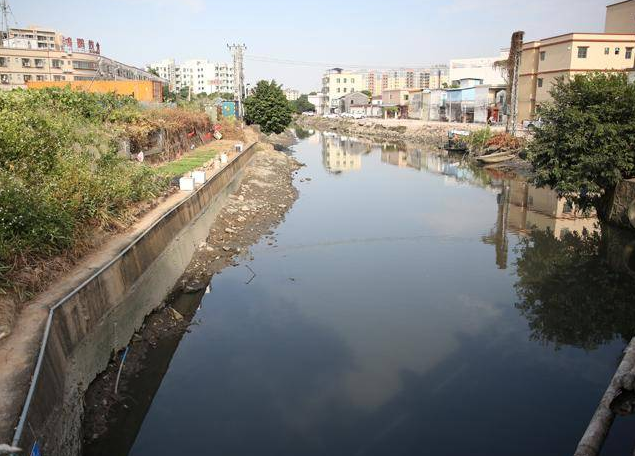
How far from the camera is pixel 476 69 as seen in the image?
3568 inches

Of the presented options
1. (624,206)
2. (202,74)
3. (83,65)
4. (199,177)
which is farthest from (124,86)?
(202,74)

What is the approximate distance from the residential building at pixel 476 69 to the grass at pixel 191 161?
61.9m

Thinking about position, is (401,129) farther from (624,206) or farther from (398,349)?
(398,349)

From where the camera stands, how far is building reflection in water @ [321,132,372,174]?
42594 millimetres

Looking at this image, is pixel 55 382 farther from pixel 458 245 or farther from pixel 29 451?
pixel 458 245

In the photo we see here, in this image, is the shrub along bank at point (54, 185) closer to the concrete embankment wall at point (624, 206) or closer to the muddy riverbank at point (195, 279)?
the muddy riverbank at point (195, 279)

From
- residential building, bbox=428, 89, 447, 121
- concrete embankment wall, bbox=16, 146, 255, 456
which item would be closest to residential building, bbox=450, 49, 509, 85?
residential building, bbox=428, 89, 447, 121

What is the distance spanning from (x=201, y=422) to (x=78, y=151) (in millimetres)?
9434

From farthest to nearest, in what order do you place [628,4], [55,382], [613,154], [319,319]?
1. [628,4]
2. [613,154]
3. [319,319]
4. [55,382]

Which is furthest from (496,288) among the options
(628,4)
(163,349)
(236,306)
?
(628,4)

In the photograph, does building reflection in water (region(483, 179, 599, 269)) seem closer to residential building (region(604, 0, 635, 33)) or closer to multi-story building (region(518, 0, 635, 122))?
multi-story building (region(518, 0, 635, 122))

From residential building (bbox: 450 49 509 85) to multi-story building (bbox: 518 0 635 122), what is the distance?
32.3 m

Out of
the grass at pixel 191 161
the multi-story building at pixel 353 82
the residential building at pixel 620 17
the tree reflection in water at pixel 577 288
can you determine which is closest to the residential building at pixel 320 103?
the multi-story building at pixel 353 82

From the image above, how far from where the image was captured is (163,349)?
11070mm
